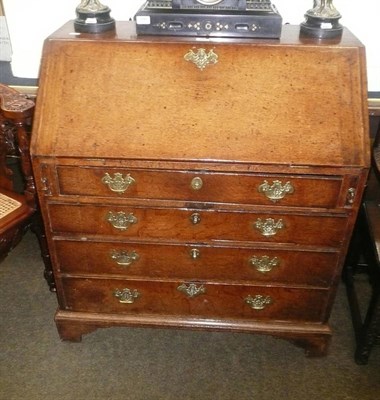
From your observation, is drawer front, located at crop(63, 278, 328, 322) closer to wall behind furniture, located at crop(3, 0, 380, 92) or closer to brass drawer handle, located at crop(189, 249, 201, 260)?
brass drawer handle, located at crop(189, 249, 201, 260)

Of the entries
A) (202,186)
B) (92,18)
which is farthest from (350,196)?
(92,18)

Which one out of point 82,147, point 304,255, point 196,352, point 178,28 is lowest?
point 196,352

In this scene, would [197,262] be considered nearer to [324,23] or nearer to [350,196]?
[350,196]

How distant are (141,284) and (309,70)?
116 cm

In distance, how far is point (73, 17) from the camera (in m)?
2.19

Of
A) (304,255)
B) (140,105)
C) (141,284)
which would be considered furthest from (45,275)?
(304,255)

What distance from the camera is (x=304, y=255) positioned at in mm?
1766

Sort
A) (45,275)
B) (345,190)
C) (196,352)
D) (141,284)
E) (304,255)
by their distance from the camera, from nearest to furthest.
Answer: (345,190), (304,255), (141,284), (196,352), (45,275)

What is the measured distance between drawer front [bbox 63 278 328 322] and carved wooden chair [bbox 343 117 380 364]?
231mm

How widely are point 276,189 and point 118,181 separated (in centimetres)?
60

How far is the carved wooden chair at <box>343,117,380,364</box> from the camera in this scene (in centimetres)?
187

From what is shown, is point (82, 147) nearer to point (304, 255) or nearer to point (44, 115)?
point (44, 115)

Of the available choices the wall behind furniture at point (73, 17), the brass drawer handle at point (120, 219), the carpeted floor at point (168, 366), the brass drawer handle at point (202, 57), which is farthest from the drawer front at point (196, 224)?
the wall behind furniture at point (73, 17)

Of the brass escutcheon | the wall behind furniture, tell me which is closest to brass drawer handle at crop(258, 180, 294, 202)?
the brass escutcheon
